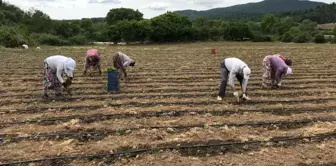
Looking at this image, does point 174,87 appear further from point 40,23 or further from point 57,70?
point 40,23

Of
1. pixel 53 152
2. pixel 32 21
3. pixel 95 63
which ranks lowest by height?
pixel 53 152

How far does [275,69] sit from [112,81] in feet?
14.9

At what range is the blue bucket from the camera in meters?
9.52

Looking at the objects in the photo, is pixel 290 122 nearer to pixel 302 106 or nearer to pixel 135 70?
pixel 302 106

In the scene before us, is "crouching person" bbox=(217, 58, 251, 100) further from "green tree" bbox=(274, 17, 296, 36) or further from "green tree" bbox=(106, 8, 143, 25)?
"green tree" bbox=(274, 17, 296, 36)

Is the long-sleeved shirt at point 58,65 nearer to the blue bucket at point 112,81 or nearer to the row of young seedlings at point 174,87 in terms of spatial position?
the blue bucket at point 112,81

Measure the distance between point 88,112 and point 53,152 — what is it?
2167 mm

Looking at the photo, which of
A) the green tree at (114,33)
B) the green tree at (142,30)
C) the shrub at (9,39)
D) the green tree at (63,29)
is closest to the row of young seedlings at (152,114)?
the shrub at (9,39)

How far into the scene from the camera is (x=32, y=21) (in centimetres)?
4988

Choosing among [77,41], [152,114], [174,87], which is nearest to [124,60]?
[174,87]

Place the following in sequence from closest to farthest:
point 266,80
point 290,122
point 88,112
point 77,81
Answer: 1. point 290,122
2. point 88,112
3. point 266,80
4. point 77,81

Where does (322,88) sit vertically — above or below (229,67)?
below

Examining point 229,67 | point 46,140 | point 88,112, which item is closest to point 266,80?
point 229,67

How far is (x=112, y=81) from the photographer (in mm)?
9625
